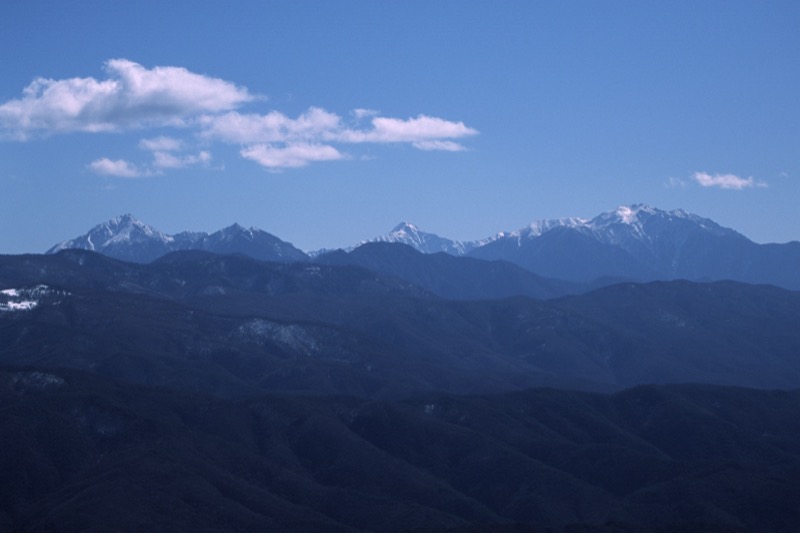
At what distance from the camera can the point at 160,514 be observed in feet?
585

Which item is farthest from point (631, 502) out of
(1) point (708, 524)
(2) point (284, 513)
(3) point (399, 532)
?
(2) point (284, 513)

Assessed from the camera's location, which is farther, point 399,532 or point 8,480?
point 8,480

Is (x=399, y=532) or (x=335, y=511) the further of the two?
(x=335, y=511)

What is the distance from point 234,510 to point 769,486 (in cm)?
9212

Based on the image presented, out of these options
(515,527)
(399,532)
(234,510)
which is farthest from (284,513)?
(515,527)

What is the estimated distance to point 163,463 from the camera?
19925cm

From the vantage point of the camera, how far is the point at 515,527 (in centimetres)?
17425

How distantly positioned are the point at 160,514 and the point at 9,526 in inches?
910

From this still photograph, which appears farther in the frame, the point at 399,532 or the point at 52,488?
the point at 52,488

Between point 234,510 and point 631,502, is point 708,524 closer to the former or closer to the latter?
point 631,502

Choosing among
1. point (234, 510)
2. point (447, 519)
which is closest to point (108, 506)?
point (234, 510)

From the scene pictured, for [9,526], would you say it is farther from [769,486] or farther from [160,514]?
[769,486]

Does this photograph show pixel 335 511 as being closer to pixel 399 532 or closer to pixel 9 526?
pixel 399 532

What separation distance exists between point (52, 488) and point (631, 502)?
101m
